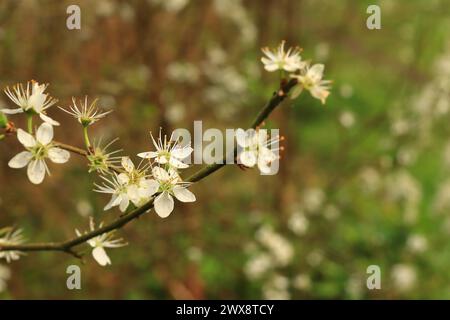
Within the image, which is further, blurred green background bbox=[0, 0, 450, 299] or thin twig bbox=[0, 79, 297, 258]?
blurred green background bbox=[0, 0, 450, 299]

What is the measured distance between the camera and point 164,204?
54.7 inches

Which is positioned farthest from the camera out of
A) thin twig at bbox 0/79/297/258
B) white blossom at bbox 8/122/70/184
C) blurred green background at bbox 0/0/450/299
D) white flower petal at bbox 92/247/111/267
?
blurred green background at bbox 0/0/450/299

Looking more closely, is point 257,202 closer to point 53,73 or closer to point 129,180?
point 53,73

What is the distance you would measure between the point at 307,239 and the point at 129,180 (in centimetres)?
283

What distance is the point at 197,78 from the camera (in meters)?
4.49

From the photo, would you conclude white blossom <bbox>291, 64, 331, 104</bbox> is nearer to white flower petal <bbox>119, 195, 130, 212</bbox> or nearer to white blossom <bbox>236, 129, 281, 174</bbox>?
white blossom <bbox>236, 129, 281, 174</bbox>

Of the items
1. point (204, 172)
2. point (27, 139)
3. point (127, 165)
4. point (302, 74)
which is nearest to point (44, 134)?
point (27, 139)

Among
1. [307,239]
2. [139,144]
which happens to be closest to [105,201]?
[139,144]

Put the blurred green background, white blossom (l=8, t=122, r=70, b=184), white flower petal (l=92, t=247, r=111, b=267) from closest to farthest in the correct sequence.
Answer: white blossom (l=8, t=122, r=70, b=184)
white flower petal (l=92, t=247, r=111, b=267)
the blurred green background

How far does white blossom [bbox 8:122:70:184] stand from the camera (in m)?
1.45

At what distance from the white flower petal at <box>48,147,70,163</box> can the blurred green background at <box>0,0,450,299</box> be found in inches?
78.0

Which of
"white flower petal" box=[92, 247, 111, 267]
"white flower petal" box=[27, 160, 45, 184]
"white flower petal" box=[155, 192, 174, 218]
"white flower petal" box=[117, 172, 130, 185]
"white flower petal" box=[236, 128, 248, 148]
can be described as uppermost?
"white flower petal" box=[236, 128, 248, 148]

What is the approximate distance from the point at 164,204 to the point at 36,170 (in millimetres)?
370

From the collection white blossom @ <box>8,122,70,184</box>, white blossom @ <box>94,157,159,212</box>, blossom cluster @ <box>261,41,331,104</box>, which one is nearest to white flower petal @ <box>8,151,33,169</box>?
white blossom @ <box>8,122,70,184</box>
